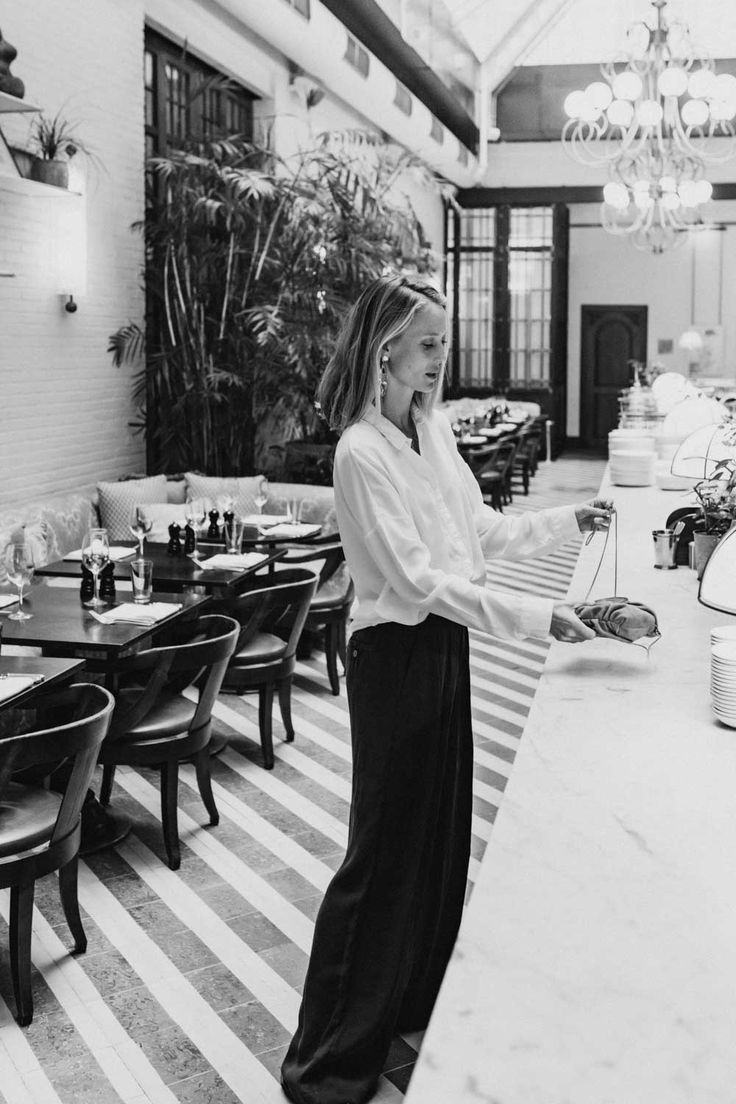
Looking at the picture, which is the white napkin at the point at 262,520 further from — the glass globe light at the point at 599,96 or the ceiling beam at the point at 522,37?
the ceiling beam at the point at 522,37

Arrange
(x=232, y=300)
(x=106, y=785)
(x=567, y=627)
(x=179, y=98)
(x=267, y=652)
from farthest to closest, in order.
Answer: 1. (x=179, y=98)
2. (x=232, y=300)
3. (x=267, y=652)
4. (x=106, y=785)
5. (x=567, y=627)

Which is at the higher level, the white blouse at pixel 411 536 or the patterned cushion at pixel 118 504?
the white blouse at pixel 411 536

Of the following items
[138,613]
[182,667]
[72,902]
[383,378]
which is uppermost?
[383,378]

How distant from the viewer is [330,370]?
2.49 metres

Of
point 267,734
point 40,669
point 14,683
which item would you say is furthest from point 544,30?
point 14,683

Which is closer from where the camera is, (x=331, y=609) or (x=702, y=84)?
(x=331, y=609)

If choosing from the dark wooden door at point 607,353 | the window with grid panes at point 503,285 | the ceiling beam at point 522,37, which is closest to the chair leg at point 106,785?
the ceiling beam at point 522,37

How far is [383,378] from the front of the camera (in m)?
2.48

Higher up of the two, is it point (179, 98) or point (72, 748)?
point (179, 98)

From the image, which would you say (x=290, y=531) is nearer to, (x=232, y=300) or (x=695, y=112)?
(x=232, y=300)

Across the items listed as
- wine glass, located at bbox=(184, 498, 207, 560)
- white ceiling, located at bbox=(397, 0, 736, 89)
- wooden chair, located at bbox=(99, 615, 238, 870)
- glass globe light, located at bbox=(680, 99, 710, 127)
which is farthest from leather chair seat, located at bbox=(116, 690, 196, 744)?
white ceiling, located at bbox=(397, 0, 736, 89)

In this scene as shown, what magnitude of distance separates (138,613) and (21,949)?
157cm

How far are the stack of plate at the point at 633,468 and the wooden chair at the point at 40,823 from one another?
13.6 ft

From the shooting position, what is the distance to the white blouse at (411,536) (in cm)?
234
